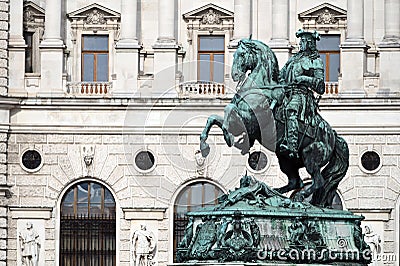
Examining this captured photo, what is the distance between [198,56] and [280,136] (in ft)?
89.7

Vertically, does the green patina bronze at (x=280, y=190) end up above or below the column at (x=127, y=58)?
below

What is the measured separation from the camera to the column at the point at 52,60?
5400 centimetres

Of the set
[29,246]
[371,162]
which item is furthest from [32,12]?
[371,162]

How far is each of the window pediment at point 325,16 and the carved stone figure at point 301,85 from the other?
1018 inches

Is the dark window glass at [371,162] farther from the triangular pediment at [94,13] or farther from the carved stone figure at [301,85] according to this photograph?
the carved stone figure at [301,85]

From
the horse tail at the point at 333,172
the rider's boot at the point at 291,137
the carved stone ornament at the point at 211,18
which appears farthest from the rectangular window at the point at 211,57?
the rider's boot at the point at 291,137

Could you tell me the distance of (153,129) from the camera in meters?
53.5

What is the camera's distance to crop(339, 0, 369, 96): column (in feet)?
175

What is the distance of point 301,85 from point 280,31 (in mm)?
26197

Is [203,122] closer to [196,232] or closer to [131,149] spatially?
[131,149]

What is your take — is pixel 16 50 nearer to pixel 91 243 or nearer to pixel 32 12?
pixel 32 12

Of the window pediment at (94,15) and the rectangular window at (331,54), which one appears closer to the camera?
the rectangular window at (331,54)

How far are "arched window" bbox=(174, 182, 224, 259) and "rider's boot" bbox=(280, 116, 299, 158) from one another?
83.5ft

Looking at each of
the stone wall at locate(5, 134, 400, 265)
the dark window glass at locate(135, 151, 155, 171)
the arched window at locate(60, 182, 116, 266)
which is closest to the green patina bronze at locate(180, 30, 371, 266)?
the stone wall at locate(5, 134, 400, 265)
